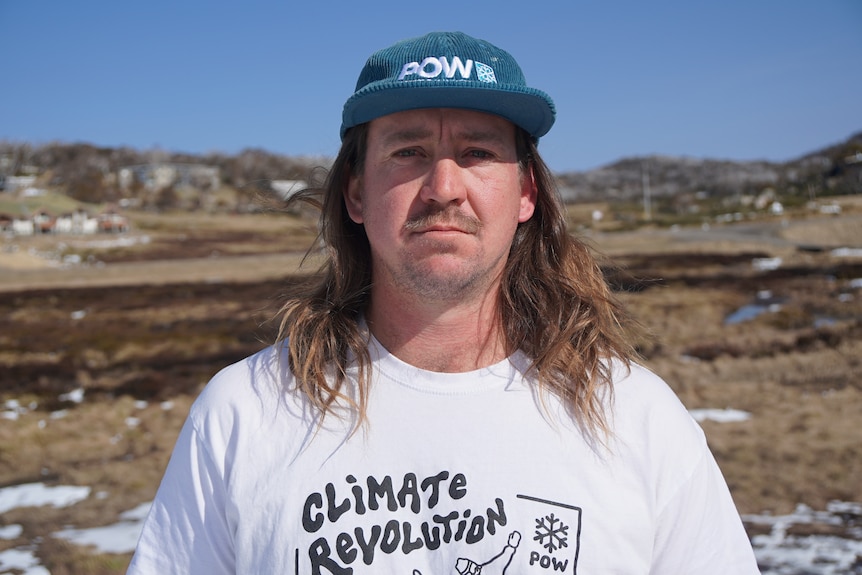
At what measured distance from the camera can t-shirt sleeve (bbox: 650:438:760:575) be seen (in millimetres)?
1793

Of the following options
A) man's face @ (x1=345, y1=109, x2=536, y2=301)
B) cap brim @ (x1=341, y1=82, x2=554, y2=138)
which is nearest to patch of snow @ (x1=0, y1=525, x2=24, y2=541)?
man's face @ (x1=345, y1=109, x2=536, y2=301)

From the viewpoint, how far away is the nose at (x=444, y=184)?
6.22ft

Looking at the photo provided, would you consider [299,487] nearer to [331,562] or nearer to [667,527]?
[331,562]

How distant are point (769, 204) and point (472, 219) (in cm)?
9082

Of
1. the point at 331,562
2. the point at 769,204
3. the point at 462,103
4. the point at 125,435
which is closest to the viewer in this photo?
the point at 331,562

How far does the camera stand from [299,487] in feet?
5.83

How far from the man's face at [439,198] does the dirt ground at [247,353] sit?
0.89 m

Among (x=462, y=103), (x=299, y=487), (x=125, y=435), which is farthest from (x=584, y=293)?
(x=125, y=435)

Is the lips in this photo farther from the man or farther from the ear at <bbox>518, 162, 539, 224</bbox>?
the ear at <bbox>518, 162, 539, 224</bbox>

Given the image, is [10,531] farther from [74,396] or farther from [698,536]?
[74,396]

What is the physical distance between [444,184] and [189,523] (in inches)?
45.4

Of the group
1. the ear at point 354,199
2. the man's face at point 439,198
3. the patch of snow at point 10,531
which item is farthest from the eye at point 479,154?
the patch of snow at point 10,531

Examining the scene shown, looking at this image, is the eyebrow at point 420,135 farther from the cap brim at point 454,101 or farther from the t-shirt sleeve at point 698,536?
the t-shirt sleeve at point 698,536

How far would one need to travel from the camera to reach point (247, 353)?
16.7 metres
